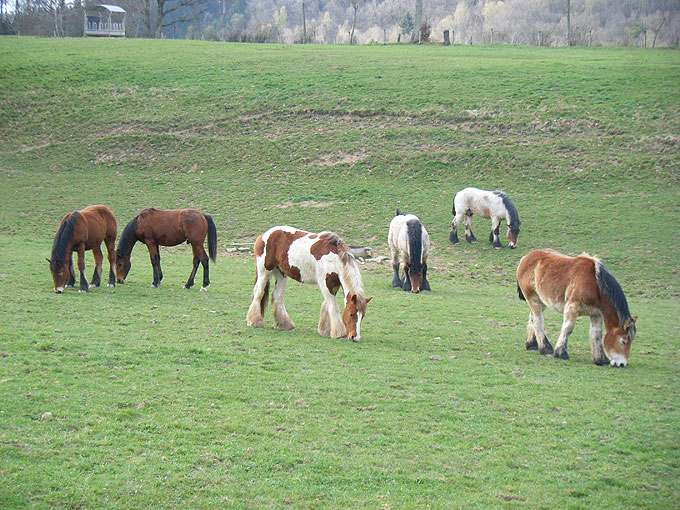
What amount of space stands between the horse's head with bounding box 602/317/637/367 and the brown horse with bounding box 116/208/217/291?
27.2ft

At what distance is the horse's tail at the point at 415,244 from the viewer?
14.1 meters

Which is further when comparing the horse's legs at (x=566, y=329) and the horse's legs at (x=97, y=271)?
the horse's legs at (x=97, y=271)

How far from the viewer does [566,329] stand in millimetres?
8875

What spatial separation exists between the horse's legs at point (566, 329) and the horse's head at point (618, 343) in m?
0.48

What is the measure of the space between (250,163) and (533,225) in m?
13.4

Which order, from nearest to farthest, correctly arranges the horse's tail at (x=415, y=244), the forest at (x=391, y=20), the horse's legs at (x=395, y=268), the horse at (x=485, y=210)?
the forest at (x=391, y=20), the horse's tail at (x=415, y=244), the horse's legs at (x=395, y=268), the horse at (x=485, y=210)

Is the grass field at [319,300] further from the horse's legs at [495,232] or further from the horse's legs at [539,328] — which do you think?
the horse's legs at [495,232]

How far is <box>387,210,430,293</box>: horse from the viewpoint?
14156 millimetres

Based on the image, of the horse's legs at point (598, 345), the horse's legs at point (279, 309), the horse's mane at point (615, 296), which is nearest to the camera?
the horse's mane at point (615, 296)

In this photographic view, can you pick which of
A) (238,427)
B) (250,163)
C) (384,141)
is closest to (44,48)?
(250,163)

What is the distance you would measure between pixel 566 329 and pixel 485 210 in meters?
11.5

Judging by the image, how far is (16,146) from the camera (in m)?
30.6

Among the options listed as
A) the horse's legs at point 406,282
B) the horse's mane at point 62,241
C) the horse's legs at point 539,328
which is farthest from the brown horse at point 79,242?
the horse's legs at point 539,328

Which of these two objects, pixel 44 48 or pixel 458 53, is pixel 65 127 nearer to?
pixel 44 48
